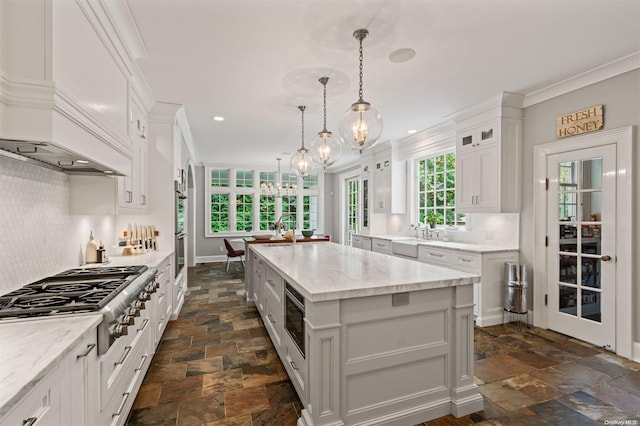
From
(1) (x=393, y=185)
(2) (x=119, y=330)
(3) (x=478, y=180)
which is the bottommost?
(2) (x=119, y=330)

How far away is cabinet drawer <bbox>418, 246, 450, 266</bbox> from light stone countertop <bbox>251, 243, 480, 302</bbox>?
67.6 inches

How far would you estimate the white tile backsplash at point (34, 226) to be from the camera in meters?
1.82

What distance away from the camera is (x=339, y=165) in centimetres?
912

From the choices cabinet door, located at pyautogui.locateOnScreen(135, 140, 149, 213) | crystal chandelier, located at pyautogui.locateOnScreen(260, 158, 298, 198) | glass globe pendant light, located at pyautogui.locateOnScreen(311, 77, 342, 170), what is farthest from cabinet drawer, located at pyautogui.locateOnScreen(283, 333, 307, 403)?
crystal chandelier, located at pyautogui.locateOnScreen(260, 158, 298, 198)

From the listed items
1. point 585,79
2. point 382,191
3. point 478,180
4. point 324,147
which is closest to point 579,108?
point 585,79

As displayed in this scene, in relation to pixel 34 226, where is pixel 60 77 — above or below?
above

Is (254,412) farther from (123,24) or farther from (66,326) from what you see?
(123,24)

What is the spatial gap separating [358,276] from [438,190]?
A: 3902 millimetres

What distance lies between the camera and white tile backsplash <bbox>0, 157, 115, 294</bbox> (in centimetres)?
182

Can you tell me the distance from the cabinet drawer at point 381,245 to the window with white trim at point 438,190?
849 mm

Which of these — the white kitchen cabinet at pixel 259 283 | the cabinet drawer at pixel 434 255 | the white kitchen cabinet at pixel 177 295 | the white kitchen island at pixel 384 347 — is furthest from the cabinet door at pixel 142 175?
the cabinet drawer at pixel 434 255

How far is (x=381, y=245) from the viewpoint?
18.8 ft

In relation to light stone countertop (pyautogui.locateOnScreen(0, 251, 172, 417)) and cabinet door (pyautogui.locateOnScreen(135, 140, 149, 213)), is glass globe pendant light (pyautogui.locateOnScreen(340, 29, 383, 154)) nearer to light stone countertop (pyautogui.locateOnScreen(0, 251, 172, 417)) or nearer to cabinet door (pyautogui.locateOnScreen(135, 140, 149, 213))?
light stone countertop (pyautogui.locateOnScreen(0, 251, 172, 417))

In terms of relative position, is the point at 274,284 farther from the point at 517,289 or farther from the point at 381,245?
the point at 381,245
